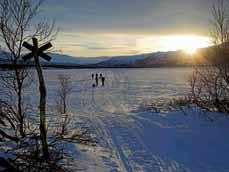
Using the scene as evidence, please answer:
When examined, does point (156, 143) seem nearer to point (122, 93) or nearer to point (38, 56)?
point (38, 56)

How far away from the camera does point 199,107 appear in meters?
15.7

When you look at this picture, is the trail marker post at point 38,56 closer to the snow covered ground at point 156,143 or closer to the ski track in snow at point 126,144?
the snow covered ground at point 156,143

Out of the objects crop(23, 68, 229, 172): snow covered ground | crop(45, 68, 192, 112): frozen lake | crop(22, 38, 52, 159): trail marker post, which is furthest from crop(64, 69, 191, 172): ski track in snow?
crop(45, 68, 192, 112): frozen lake

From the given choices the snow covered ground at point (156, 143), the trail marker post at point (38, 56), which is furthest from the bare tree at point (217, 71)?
the trail marker post at point (38, 56)

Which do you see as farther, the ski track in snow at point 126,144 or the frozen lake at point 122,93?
the frozen lake at point 122,93

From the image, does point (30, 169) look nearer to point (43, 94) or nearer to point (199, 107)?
point (43, 94)

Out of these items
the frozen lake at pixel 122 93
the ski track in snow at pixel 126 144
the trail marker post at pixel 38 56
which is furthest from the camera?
the frozen lake at pixel 122 93

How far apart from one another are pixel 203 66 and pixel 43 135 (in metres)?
10.5

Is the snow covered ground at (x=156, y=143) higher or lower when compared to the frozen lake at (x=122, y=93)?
lower

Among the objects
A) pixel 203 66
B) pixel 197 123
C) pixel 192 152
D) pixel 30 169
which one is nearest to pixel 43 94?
pixel 30 169

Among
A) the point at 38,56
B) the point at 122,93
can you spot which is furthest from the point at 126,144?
the point at 122,93

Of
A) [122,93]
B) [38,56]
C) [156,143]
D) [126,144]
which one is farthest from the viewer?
[122,93]

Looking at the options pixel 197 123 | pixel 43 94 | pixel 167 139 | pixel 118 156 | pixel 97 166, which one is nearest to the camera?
pixel 43 94

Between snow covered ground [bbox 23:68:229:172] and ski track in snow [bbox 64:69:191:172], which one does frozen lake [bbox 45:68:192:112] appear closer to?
ski track in snow [bbox 64:69:191:172]
